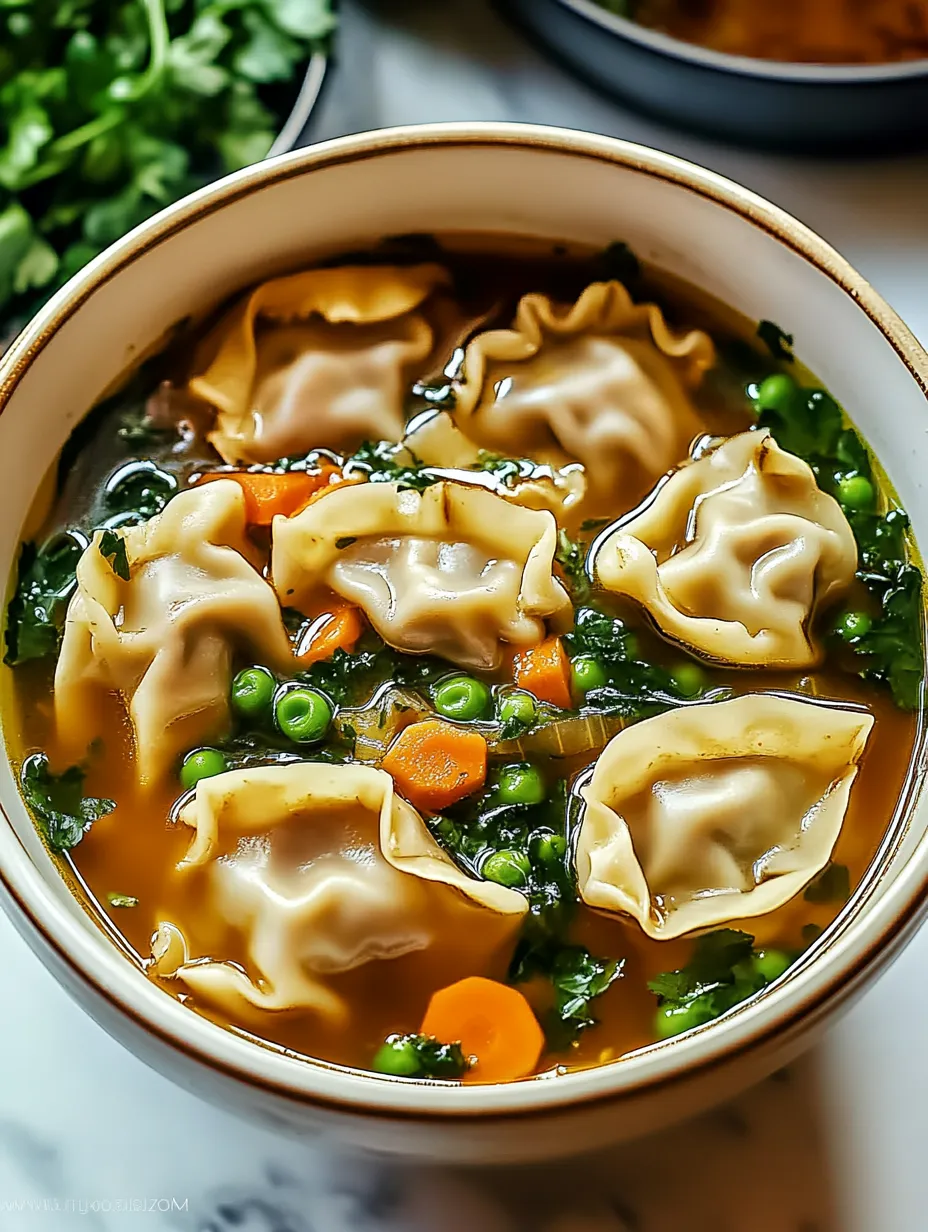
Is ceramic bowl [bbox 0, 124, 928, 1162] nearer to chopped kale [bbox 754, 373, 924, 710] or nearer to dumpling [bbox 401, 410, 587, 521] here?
chopped kale [bbox 754, 373, 924, 710]

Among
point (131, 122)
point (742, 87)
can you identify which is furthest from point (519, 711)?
point (131, 122)

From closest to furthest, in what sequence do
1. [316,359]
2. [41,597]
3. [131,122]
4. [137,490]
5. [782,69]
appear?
[41,597]
[137,490]
[316,359]
[782,69]
[131,122]

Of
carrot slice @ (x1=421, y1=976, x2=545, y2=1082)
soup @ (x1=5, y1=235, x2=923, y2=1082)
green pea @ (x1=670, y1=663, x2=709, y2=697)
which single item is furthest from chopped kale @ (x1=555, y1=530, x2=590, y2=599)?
carrot slice @ (x1=421, y1=976, x2=545, y2=1082)

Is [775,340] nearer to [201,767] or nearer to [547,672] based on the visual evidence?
[547,672]

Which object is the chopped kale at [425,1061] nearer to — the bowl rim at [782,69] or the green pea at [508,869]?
the green pea at [508,869]

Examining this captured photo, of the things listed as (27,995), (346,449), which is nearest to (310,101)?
(346,449)

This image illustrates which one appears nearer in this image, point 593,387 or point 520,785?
point 520,785

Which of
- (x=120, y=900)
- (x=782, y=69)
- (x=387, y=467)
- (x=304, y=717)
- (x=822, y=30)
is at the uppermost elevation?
(x=822, y=30)
